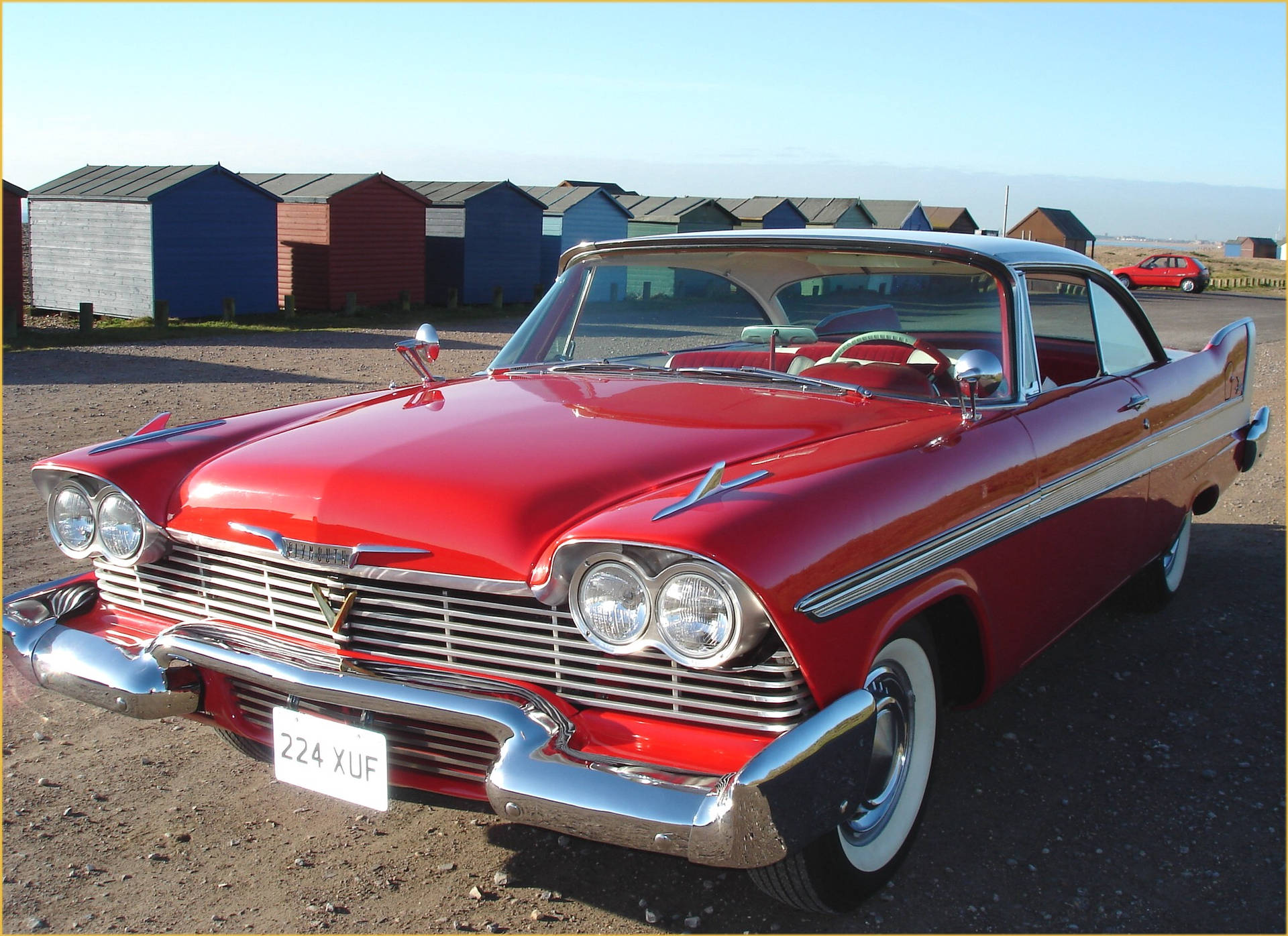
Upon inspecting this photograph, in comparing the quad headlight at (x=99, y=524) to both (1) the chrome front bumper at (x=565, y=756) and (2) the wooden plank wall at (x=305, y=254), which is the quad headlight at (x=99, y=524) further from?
(2) the wooden plank wall at (x=305, y=254)

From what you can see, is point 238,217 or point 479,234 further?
point 479,234

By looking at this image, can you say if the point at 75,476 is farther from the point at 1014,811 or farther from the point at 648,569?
the point at 1014,811

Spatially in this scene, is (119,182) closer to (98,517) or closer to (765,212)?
(765,212)

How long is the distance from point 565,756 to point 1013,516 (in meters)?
1.51

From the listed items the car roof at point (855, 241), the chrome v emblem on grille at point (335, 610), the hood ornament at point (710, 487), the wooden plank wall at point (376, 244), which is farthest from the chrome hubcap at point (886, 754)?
the wooden plank wall at point (376, 244)

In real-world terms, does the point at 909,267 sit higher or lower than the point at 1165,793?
higher

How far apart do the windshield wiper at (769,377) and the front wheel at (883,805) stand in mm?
873

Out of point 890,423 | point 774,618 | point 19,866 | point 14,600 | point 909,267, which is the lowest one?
point 19,866

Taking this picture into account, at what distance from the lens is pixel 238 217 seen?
18.9 m

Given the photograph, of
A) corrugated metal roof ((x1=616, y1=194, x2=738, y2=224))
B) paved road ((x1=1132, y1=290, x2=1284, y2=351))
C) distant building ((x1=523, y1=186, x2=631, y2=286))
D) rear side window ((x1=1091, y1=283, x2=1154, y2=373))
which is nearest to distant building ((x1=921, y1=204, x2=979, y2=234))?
paved road ((x1=1132, y1=290, x2=1284, y2=351))

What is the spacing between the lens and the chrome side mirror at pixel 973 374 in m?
3.04

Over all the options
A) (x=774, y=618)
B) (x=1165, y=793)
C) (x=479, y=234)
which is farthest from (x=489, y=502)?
(x=479, y=234)

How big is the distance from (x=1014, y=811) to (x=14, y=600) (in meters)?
2.84

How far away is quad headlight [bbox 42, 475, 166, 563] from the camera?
2947mm
